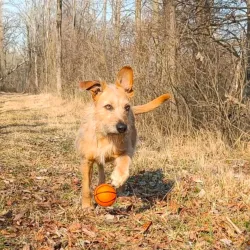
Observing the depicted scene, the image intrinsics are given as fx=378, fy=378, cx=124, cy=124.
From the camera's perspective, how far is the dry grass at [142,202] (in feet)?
11.2

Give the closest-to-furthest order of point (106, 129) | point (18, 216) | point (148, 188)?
point (18, 216), point (106, 129), point (148, 188)

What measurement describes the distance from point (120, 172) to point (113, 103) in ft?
2.93

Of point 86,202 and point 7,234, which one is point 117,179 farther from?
point 7,234

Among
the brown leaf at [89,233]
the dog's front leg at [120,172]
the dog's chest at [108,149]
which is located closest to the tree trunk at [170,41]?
the dog's chest at [108,149]

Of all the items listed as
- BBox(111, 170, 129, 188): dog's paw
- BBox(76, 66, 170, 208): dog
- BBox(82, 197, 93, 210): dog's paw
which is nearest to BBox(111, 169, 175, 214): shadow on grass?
BBox(82, 197, 93, 210): dog's paw

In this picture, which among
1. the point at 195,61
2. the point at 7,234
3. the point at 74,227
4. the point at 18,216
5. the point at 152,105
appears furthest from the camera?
the point at 195,61

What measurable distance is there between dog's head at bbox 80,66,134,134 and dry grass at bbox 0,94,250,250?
956mm

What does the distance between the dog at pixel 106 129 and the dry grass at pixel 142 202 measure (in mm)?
546

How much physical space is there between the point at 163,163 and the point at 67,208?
247 centimetres

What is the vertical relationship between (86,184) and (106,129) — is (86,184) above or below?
below

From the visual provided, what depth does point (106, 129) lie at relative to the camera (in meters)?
4.11

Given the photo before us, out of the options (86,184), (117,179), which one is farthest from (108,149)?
(117,179)

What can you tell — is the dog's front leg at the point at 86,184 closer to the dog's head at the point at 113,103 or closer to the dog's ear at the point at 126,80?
the dog's head at the point at 113,103

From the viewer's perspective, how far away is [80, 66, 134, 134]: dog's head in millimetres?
4047
